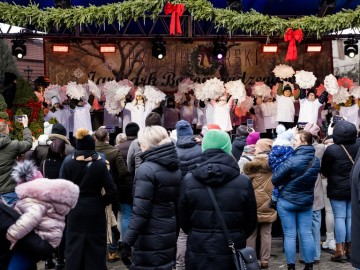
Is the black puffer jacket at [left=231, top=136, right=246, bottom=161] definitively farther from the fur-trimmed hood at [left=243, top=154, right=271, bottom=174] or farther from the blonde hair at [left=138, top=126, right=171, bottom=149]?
the blonde hair at [left=138, top=126, right=171, bottom=149]

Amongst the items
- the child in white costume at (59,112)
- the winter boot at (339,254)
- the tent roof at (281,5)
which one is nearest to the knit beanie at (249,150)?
the winter boot at (339,254)

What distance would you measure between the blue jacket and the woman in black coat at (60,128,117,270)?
1815 millimetres

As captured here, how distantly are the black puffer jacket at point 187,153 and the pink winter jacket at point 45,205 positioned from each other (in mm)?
3020

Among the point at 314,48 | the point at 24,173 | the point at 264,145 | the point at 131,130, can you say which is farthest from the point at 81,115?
the point at 24,173

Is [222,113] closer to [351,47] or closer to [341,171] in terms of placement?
[351,47]

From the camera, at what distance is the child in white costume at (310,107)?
14715 mm

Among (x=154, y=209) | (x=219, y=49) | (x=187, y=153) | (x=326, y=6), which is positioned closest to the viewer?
(x=154, y=209)

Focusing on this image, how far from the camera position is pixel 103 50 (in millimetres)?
15523

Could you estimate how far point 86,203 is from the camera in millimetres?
6215

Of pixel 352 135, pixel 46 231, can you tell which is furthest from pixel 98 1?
pixel 46 231

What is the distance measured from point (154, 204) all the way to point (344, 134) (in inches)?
121

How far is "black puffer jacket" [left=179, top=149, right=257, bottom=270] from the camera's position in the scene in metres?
4.43

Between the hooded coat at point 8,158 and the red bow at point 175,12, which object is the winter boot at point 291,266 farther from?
the red bow at point 175,12

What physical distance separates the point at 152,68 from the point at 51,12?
15.4 feet
